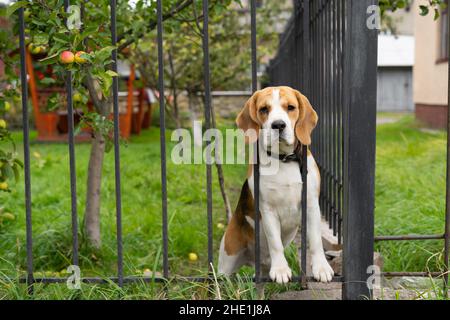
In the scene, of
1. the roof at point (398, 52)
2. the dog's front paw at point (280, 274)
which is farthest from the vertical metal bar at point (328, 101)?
the roof at point (398, 52)

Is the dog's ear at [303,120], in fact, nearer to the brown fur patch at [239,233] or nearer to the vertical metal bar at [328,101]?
the brown fur patch at [239,233]

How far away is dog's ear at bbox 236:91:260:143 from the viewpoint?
2475 mm

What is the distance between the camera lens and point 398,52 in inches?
968

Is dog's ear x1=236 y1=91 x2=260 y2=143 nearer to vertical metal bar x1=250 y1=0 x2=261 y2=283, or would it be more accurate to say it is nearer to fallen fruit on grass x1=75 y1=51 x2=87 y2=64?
vertical metal bar x1=250 y1=0 x2=261 y2=283

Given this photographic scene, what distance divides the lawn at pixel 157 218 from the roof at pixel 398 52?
57.3ft

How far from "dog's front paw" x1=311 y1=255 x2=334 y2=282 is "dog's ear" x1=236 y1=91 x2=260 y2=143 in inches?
23.3

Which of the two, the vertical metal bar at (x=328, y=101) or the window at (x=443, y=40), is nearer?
the vertical metal bar at (x=328, y=101)

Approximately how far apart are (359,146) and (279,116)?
1.31 ft

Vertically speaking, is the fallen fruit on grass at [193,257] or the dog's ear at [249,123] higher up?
the dog's ear at [249,123]

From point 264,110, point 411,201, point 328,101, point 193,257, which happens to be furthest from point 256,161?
point 411,201

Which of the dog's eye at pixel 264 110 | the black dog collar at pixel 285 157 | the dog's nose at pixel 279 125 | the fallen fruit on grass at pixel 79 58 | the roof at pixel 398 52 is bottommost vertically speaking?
the black dog collar at pixel 285 157

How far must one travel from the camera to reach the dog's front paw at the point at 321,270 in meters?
2.53

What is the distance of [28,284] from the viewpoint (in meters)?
2.66

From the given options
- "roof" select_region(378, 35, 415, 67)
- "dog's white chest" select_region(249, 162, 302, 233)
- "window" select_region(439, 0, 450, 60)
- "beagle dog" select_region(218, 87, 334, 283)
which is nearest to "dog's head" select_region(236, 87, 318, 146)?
"beagle dog" select_region(218, 87, 334, 283)
